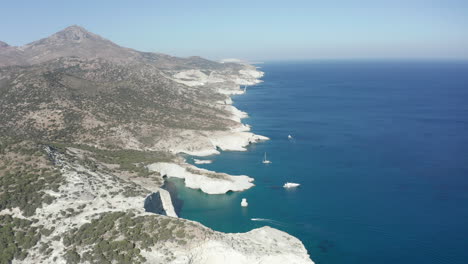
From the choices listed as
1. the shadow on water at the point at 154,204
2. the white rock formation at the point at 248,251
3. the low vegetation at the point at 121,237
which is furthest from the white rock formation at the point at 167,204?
the white rock formation at the point at 248,251

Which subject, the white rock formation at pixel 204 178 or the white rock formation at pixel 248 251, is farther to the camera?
the white rock formation at pixel 204 178

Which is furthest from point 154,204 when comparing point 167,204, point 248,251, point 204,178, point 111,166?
point 111,166

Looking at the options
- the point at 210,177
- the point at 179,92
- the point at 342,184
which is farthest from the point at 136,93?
the point at 342,184

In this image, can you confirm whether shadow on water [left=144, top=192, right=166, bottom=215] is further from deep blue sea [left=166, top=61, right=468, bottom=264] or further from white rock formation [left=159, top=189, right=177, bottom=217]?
deep blue sea [left=166, top=61, right=468, bottom=264]

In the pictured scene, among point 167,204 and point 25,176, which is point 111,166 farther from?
point 25,176

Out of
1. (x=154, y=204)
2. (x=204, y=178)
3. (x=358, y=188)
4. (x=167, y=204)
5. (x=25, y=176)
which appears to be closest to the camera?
(x=25, y=176)

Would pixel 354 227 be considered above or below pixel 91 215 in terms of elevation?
below

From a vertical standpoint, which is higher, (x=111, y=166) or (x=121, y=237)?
(x=121, y=237)

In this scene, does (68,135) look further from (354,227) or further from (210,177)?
(354,227)

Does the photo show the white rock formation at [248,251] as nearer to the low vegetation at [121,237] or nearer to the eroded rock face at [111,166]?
the eroded rock face at [111,166]
